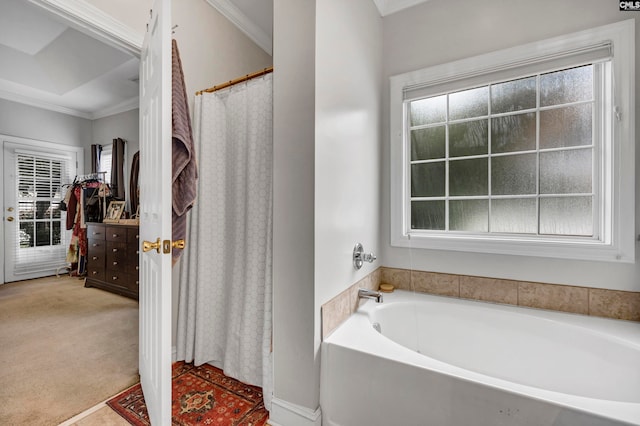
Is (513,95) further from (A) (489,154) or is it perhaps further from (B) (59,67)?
(B) (59,67)

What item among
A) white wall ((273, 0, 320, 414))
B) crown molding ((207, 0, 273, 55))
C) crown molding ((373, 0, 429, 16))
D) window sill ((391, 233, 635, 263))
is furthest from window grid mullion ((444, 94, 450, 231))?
crown molding ((207, 0, 273, 55))

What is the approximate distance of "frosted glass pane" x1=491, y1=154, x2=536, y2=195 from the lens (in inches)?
70.2

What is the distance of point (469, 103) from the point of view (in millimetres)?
1971

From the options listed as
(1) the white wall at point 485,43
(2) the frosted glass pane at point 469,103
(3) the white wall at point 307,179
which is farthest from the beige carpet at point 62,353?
(2) the frosted glass pane at point 469,103

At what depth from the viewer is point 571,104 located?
5.43ft

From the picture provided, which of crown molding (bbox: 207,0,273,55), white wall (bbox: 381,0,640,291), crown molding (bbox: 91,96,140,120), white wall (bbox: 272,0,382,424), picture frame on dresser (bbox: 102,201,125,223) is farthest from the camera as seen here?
crown molding (bbox: 91,96,140,120)

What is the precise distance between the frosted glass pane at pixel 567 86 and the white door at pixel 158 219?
2094 millimetres

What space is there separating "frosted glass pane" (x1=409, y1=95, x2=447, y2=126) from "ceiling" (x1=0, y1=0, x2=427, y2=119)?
684mm

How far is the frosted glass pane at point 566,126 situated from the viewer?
1653mm

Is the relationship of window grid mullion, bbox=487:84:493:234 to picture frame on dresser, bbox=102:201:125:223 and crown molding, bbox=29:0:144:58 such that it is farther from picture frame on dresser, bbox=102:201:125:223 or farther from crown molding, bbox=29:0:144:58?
picture frame on dresser, bbox=102:201:125:223

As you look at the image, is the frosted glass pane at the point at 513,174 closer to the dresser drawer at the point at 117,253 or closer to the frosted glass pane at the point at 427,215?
the frosted glass pane at the point at 427,215

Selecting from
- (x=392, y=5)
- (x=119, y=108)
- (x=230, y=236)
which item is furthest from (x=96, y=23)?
(x=119, y=108)

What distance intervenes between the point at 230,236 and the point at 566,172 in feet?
6.88

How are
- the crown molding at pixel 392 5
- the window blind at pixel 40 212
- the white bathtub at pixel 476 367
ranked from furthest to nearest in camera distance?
the window blind at pixel 40 212 → the crown molding at pixel 392 5 → the white bathtub at pixel 476 367
